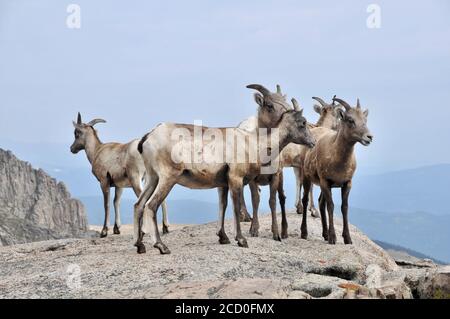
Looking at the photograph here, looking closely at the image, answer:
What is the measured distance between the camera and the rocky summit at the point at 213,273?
37.8ft

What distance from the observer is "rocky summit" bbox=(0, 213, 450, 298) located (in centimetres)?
1151

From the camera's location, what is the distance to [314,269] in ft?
48.9

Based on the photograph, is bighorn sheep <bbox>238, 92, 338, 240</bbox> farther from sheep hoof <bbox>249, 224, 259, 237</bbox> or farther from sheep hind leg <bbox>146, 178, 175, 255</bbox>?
sheep hind leg <bbox>146, 178, 175, 255</bbox>

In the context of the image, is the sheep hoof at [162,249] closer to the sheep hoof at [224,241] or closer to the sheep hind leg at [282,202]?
the sheep hoof at [224,241]

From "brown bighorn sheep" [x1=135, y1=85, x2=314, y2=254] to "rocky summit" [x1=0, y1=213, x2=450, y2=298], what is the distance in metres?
0.84

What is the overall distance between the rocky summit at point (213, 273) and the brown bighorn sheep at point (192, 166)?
2.74ft

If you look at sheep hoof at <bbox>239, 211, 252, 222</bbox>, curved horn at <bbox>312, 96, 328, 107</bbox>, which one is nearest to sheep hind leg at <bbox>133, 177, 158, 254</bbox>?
sheep hoof at <bbox>239, 211, 252, 222</bbox>

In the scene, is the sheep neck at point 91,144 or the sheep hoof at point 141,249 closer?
the sheep hoof at point 141,249

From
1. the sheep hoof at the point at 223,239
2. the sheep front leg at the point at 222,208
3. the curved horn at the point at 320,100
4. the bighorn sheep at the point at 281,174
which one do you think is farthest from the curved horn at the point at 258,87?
the curved horn at the point at 320,100

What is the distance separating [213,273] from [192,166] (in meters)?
2.50
